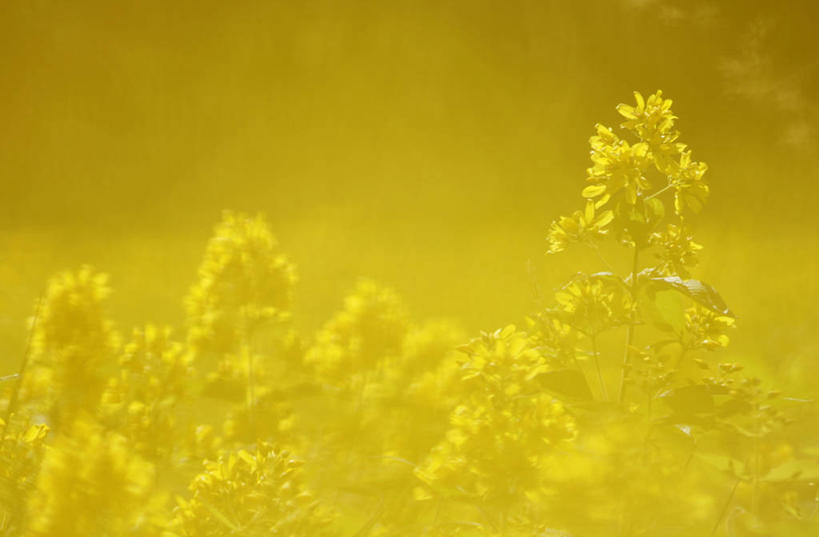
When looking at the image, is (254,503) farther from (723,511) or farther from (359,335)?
(723,511)

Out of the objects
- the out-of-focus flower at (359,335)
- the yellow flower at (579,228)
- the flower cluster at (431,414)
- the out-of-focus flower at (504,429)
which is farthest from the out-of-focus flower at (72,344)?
the yellow flower at (579,228)

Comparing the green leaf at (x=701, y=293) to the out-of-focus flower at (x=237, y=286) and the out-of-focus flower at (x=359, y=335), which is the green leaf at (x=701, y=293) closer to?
the out-of-focus flower at (x=359, y=335)

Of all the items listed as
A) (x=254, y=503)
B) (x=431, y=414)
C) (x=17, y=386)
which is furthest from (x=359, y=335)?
(x=17, y=386)

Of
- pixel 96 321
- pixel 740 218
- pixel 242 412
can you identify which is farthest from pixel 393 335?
pixel 740 218

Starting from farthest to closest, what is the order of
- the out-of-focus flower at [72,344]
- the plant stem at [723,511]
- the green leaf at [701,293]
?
the out-of-focus flower at [72,344] < the plant stem at [723,511] < the green leaf at [701,293]

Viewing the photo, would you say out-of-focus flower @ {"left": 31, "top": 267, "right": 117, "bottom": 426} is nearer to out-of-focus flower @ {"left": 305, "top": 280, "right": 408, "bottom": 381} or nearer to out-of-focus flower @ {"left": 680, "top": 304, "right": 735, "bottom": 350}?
out-of-focus flower @ {"left": 305, "top": 280, "right": 408, "bottom": 381}

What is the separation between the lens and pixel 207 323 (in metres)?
0.74

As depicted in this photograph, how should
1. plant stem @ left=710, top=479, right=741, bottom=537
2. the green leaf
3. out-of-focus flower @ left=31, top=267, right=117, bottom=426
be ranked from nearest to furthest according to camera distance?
the green leaf, plant stem @ left=710, top=479, right=741, bottom=537, out-of-focus flower @ left=31, top=267, right=117, bottom=426

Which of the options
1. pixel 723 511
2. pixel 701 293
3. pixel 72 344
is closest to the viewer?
pixel 701 293

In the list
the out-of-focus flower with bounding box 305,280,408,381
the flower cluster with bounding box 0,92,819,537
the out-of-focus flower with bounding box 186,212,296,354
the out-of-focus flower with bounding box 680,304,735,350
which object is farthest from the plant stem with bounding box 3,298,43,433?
the out-of-focus flower with bounding box 680,304,735,350

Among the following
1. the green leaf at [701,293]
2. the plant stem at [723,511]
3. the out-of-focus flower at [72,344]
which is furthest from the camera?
the out-of-focus flower at [72,344]

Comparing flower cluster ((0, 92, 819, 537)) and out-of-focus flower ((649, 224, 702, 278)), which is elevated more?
out-of-focus flower ((649, 224, 702, 278))

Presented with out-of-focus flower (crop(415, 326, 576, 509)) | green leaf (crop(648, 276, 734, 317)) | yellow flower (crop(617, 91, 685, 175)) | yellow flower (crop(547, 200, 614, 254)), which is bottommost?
out-of-focus flower (crop(415, 326, 576, 509))

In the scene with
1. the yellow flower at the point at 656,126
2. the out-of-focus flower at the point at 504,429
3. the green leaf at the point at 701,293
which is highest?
the yellow flower at the point at 656,126
